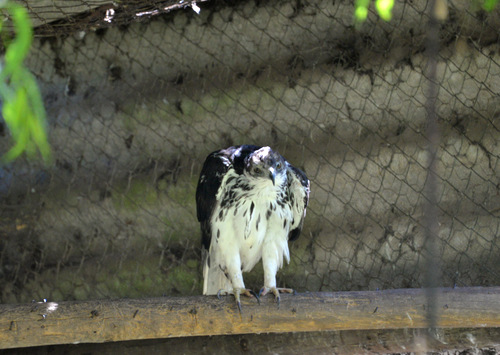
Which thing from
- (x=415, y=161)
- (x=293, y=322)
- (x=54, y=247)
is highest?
(x=415, y=161)

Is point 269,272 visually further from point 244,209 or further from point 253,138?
point 253,138

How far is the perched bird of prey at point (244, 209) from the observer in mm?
2949

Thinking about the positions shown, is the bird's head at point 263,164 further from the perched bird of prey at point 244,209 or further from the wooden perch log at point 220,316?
the wooden perch log at point 220,316

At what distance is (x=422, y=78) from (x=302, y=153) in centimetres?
87

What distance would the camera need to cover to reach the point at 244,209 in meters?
2.99

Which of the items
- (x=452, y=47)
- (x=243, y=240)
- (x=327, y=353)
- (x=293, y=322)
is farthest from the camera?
(x=452, y=47)

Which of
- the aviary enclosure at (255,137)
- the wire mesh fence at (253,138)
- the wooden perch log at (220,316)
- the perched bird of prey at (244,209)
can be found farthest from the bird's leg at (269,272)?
the wire mesh fence at (253,138)

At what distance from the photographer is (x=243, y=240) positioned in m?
3.03

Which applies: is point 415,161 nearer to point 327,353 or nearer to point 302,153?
point 302,153

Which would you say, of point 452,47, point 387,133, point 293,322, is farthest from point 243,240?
point 452,47

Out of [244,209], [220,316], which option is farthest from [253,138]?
[220,316]

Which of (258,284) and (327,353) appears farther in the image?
(258,284)

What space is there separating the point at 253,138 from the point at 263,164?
0.92 metres

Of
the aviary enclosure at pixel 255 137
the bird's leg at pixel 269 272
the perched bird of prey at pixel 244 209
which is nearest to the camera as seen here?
the bird's leg at pixel 269 272
